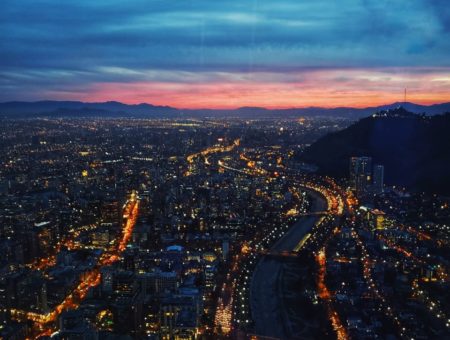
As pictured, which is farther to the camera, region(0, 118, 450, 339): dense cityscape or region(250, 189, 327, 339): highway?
region(0, 118, 450, 339): dense cityscape

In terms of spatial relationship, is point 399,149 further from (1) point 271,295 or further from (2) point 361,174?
(1) point 271,295

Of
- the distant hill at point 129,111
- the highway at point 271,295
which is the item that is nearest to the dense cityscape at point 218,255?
the highway at point 271,295

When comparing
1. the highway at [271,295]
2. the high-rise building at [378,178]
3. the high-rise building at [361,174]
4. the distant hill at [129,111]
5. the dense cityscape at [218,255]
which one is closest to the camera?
the highway at [271,295]

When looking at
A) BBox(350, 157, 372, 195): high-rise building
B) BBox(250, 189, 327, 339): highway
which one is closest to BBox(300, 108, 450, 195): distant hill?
BBox(350, 157, 372, 195): high-rise building

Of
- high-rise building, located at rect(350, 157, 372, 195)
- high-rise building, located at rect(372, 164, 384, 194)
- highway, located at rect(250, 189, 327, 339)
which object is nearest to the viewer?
highway, located at rect(250, 189, 327, 339)

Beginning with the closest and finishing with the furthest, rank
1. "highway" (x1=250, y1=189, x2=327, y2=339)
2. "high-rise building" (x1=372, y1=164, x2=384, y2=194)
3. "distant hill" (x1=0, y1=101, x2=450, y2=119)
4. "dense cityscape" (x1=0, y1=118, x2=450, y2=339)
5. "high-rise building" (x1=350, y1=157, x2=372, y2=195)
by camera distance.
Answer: "highway" (x1=250, y1=189, x2=327, y2=339)
"dense cityscape" (x1=0, y1=118, x2=450, y2=339)
"high-rise building" (x1=372, y1=164, x2=384, y2=194)
"high-rise building" (x1=350, y1=157, x2=372, y2=195)
"distant hill" (x1=0, y1=101, x2=450, y2=119)

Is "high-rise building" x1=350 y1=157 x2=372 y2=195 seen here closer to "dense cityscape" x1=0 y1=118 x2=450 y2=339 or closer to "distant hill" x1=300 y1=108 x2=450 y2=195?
"dense cityscape" x1=0 y1=118 x2=450 y2=339

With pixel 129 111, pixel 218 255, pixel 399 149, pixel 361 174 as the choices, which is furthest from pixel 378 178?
pixel 129 111

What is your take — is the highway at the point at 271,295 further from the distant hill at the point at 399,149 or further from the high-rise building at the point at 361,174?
the distant hill at the point at 399,149
